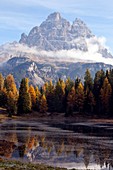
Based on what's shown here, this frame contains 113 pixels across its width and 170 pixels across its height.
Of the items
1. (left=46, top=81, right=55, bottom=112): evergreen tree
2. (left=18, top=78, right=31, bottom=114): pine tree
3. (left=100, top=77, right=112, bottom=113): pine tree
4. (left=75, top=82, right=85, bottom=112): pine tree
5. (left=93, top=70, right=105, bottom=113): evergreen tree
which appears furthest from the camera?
(left=46, top=81, right=55, bottom=112): evergreen tree

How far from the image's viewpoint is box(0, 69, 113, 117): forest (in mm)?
142375

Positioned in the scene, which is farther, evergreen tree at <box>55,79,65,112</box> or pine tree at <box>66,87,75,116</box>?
evergreen tree at <box>55,79,65,112</box>

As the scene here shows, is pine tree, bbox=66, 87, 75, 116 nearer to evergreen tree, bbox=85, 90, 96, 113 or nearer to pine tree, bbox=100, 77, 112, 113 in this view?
evergreen tree, bbox=85, 90, 96, 113

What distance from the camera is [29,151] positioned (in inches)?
2106

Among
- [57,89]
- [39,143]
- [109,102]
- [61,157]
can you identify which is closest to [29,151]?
[61,157]

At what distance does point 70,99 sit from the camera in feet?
498

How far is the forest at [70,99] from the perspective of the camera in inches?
5605

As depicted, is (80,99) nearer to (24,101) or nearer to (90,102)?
(90,102)

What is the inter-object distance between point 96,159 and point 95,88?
10535 cm

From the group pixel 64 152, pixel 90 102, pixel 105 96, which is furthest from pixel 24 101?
pixel 64 152

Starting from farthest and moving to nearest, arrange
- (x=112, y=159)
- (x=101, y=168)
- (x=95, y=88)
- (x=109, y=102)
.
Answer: (x=95, y=88) < (x=109, y=102) < (x=112, y=159) < (x=101, y=168)

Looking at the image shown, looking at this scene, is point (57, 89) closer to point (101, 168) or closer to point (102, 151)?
point (102, 151)

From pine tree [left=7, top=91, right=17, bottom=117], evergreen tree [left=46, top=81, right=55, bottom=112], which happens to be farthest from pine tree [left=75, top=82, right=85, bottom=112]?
pine tree [left=7, top=91, right=17, bottom=117]

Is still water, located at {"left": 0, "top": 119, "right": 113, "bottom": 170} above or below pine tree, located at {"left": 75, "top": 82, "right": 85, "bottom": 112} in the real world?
below
